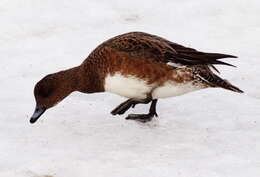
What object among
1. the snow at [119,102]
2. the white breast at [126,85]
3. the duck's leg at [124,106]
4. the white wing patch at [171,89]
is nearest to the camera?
the snow at [119,102]

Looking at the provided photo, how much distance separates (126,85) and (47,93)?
26.6 inches

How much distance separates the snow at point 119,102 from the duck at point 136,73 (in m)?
0.33

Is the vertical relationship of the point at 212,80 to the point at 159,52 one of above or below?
below

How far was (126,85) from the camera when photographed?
5.45 m

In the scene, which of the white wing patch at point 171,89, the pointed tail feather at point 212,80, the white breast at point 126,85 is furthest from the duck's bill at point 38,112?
the pointed tail feather at point 212,80

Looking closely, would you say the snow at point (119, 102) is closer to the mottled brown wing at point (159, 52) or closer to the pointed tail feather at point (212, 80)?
the pointed tail feather at point (212, 80)

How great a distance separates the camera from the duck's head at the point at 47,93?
18.3 feet

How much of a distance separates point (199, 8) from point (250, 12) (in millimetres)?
633

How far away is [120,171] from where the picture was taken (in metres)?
4.93

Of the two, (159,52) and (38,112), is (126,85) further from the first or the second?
(38,112)

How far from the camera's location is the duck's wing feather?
5508 mm

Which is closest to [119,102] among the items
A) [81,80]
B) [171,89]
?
[81,80]

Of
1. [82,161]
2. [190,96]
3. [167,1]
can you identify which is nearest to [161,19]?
[167,1]

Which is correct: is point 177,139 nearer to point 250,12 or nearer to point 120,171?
point 120,171
